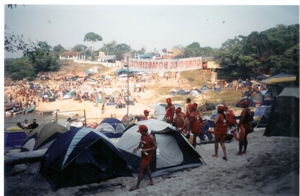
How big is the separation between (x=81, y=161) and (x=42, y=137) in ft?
3.38

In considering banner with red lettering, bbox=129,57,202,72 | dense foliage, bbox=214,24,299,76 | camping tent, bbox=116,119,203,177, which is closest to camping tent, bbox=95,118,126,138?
camping tent, bbox=116,119,203,177

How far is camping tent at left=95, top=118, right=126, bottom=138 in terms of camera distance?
16.5 feet

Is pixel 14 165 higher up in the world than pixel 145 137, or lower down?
lower down

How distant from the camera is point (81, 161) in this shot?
4.20 meters

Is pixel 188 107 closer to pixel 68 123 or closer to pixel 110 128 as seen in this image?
pixel 110 128

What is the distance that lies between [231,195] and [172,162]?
1027 millimetres

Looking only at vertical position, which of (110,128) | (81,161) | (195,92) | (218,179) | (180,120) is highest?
(195,92)

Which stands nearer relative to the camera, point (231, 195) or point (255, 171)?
point (231, 195)

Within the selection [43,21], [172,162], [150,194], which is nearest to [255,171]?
[172,162]

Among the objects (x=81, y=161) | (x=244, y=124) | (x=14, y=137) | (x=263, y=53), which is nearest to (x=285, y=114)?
(x=244, y=124)

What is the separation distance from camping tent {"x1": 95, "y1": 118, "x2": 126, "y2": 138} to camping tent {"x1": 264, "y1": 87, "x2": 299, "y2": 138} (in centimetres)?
285

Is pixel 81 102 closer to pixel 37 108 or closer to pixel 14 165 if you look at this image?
pixel 37 108

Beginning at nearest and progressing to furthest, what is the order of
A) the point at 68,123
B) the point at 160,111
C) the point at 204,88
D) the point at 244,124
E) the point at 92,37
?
the point at 92,37 → the point at 68,123 → the point at 244,124 → the point at 160,111 → the point at 204,88

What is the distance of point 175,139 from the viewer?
4.74 m
